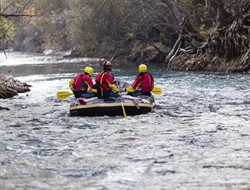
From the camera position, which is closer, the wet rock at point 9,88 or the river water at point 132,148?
Result: the river water at point 132,148

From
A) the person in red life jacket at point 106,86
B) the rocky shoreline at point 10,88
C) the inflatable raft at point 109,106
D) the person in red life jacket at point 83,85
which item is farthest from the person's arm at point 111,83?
the rocky shoreline at point 10,88

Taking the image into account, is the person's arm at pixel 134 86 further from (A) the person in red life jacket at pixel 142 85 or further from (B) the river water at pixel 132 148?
(B) the river water at pixel 132 148

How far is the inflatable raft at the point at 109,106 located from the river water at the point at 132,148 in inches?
10.1

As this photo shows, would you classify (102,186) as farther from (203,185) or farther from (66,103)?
(66,103)

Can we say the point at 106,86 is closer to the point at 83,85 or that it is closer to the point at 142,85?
the point at 83,85

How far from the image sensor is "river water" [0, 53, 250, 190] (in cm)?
700

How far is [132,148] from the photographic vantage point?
9.05 metres

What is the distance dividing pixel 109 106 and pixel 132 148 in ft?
13.2

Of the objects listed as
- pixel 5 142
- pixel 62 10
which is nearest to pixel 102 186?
pixel 5 142

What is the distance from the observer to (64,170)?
764 centimetres

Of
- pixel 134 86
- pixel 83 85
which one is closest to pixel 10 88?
pixel 83 85

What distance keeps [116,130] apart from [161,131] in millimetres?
1064

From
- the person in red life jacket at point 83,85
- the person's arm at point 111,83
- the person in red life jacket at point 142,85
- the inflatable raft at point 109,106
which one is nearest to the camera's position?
the inflatable raft at point 109,106

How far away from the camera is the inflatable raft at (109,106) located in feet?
42.6
